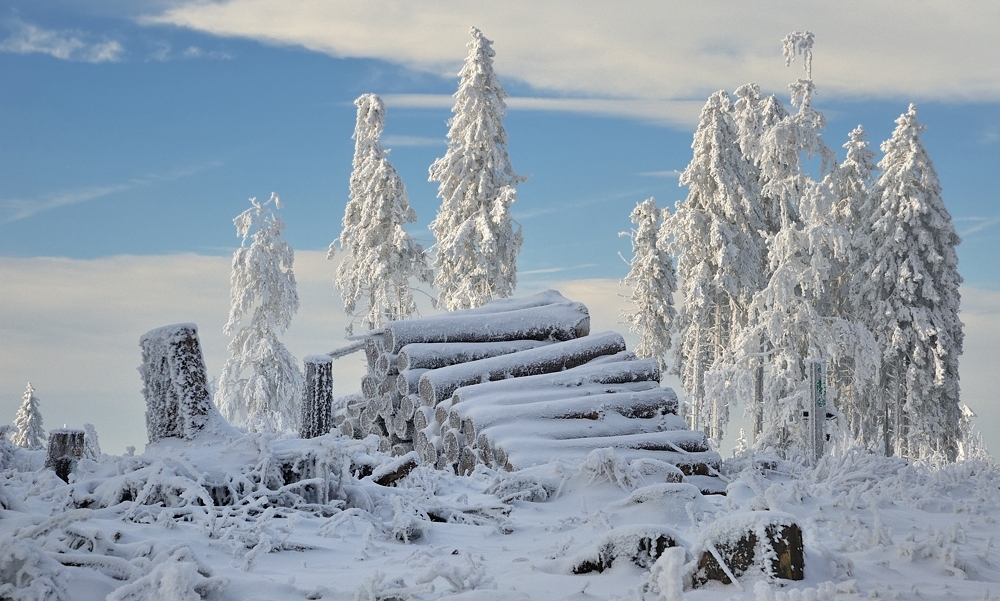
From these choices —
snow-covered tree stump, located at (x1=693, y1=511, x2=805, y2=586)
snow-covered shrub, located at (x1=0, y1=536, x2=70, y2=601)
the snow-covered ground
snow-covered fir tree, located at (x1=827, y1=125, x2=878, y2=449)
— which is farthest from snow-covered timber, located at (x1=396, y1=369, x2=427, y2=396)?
snow-covered fir tree, located at (x1=827, y1=125, x2=878, y2=449)

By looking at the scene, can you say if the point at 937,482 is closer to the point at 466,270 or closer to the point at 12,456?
the point at 12,456

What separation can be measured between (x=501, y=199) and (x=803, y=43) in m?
9.50

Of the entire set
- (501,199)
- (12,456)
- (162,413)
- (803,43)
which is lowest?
(12,456)

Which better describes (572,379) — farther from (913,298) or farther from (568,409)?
(913,298)

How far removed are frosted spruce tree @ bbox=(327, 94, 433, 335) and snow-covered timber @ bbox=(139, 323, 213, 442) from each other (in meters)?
18.3

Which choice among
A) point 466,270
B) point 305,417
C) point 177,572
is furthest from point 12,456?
point 466,270

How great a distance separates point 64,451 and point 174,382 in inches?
42.2

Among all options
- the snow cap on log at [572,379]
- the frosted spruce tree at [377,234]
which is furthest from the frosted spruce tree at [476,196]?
the snow cap on log at [572,379]

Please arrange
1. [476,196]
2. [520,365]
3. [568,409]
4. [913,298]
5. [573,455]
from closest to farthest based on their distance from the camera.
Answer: [573,455] < [568,409] < [520,365] < [913,298] < [476,196]

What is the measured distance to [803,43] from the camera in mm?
24000

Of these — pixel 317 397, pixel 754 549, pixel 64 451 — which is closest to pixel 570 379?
pixel 317 397

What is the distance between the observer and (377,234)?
996 inches

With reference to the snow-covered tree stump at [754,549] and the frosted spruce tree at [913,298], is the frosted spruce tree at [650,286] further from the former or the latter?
the snow-covered tree stump at [754,549]

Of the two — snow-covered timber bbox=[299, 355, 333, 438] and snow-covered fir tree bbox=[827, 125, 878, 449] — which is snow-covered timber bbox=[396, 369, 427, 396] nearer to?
snow-covered timber bbox=[299, 355, 333, 438]
